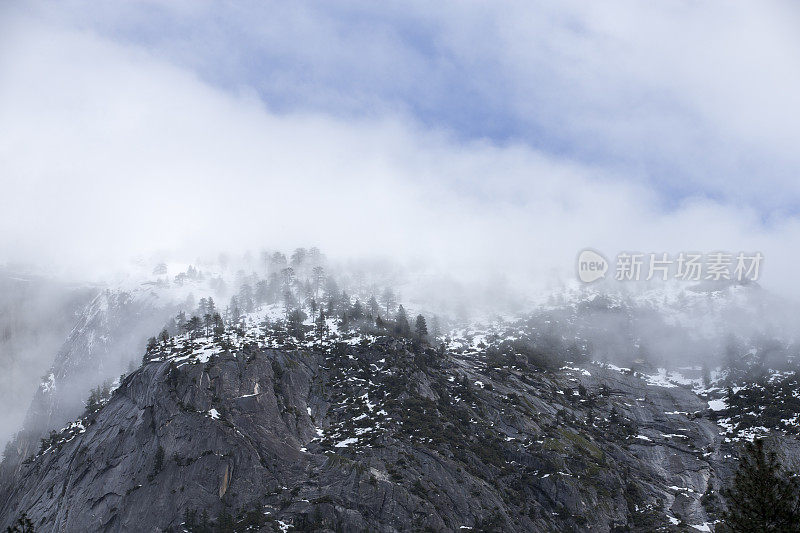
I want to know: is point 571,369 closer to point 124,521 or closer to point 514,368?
point 514,368

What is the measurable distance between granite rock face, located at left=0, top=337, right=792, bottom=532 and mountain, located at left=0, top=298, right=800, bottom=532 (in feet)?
1.27

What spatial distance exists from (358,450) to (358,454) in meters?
1.32

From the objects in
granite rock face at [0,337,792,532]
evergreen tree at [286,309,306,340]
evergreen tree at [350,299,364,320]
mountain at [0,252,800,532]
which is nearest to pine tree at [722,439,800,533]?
granite rock face at [0,337,792,532]

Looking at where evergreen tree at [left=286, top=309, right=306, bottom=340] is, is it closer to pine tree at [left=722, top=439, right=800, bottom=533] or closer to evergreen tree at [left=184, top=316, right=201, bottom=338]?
evergreen tree at [left=184, top=316, right=201, bottom=338]

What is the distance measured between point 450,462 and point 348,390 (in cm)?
3448

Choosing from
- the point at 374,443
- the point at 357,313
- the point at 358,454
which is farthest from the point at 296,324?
the point at 358,454

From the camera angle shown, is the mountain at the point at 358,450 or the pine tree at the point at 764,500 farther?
the mountain at the point at 358,450

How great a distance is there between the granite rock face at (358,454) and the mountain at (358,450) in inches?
15.2

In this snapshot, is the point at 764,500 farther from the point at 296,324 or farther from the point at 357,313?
the point at 357,313

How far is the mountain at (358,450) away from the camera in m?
107

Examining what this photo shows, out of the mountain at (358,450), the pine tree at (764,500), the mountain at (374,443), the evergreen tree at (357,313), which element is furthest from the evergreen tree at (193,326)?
the pine tree at (764,500)

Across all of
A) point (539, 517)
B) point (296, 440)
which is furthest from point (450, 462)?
point (296, 440)

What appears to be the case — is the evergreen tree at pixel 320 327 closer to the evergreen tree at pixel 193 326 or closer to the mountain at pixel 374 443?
the mountain at pixel 374 443

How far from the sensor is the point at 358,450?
388 feet
